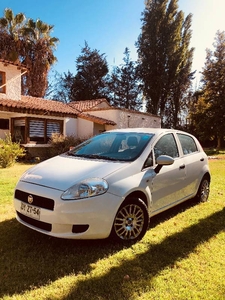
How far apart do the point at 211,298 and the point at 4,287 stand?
6.87 ft

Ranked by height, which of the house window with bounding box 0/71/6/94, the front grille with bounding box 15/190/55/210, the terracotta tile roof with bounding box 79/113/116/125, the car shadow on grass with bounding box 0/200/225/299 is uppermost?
the house window with bounding box 0/71/6/94

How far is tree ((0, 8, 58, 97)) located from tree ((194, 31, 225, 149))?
17611 mm

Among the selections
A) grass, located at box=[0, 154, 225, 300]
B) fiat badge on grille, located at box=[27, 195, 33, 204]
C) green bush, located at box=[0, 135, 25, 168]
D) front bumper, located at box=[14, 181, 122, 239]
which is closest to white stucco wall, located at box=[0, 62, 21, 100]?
green bush, located at box=[0, 135, 25, 168]

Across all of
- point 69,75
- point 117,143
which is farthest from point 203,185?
point 69,75

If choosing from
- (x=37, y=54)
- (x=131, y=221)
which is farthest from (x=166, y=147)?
(x=37, y=54)

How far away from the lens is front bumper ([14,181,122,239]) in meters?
3.02

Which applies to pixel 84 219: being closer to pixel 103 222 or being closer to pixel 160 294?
pixel 103 222

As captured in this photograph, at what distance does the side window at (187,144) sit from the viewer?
16.4 ft

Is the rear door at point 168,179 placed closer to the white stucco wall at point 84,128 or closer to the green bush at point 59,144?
the green bush at point 59,144

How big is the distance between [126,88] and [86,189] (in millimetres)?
38433

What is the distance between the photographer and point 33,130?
16.9 metres

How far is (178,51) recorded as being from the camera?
3369cm

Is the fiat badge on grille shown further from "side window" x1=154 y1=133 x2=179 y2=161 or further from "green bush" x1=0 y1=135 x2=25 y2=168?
"green bush" x1=0 y1=135 x2=25 y2=168

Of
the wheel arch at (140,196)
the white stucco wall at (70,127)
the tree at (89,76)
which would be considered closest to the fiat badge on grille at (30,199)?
the wheel arch at (140,196)
